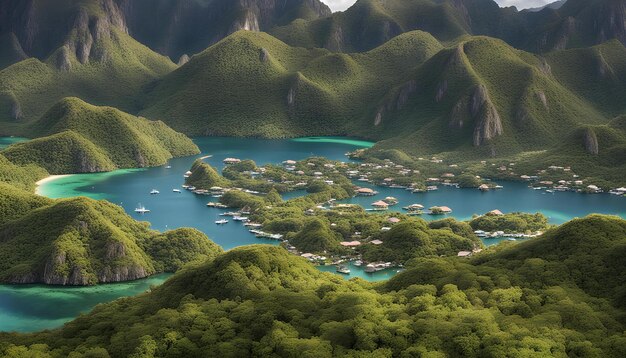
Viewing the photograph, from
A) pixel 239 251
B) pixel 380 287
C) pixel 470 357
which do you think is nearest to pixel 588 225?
pixel 380 287

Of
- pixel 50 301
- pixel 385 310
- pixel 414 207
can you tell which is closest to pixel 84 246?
pixel 50 301

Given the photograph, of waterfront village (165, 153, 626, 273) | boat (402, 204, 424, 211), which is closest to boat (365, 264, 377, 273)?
waterfront village (165, 153, 626, 273)

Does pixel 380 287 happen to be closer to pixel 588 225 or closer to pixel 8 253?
pixel 588 225

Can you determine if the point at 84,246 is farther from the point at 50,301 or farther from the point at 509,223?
the point at 509,223

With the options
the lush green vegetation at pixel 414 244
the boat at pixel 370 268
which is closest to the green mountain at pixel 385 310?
the boat at pixel 370 268

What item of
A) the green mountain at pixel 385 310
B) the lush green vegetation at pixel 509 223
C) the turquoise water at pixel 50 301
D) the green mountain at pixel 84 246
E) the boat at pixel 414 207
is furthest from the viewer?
the boat at pixel 414 207

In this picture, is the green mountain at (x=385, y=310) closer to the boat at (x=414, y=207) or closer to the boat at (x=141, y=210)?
the boat at (x=414, y=207)
